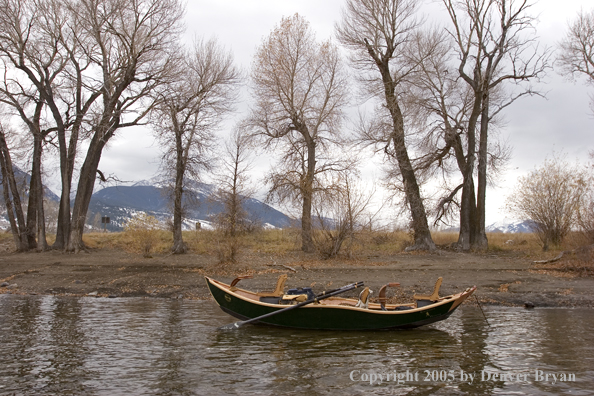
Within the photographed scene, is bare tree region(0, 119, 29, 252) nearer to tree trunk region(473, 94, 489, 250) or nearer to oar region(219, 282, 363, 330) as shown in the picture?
oar region(219, 282, 363, 330)

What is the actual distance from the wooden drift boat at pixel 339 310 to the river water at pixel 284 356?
0.77 ft

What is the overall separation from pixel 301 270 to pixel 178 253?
9.24 metres

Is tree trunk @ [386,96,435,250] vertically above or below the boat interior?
above

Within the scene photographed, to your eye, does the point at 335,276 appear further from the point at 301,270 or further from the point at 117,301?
the point at 117,301

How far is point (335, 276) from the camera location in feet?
58.2

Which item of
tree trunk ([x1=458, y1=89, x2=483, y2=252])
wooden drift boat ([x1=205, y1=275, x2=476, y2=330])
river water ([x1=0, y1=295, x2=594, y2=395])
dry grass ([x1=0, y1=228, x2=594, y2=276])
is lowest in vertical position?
river water ([x1=0, y1=295, x2=594, y2=395])

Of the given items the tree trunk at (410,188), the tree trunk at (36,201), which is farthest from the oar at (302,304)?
the tree trunk at (36,201)

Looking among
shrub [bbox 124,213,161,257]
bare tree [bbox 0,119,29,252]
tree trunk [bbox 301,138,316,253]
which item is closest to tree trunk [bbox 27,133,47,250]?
bare tree [bbox 0,119,29,252]

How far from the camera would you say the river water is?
7.29 meters

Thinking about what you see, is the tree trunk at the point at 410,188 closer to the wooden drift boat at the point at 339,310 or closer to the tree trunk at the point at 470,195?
the tree trunk at the point at 470,195

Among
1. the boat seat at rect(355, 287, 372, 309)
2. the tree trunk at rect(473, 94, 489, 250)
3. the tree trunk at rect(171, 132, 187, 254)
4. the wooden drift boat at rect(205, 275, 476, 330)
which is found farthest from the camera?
the tree trunk at rect(473, 94, 489, 250)

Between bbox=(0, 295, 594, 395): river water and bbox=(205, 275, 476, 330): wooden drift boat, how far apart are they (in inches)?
9.2

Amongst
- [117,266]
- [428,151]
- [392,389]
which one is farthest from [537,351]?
[428,151]

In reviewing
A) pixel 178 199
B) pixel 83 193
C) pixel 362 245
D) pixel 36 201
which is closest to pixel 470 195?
pixel 362 245
